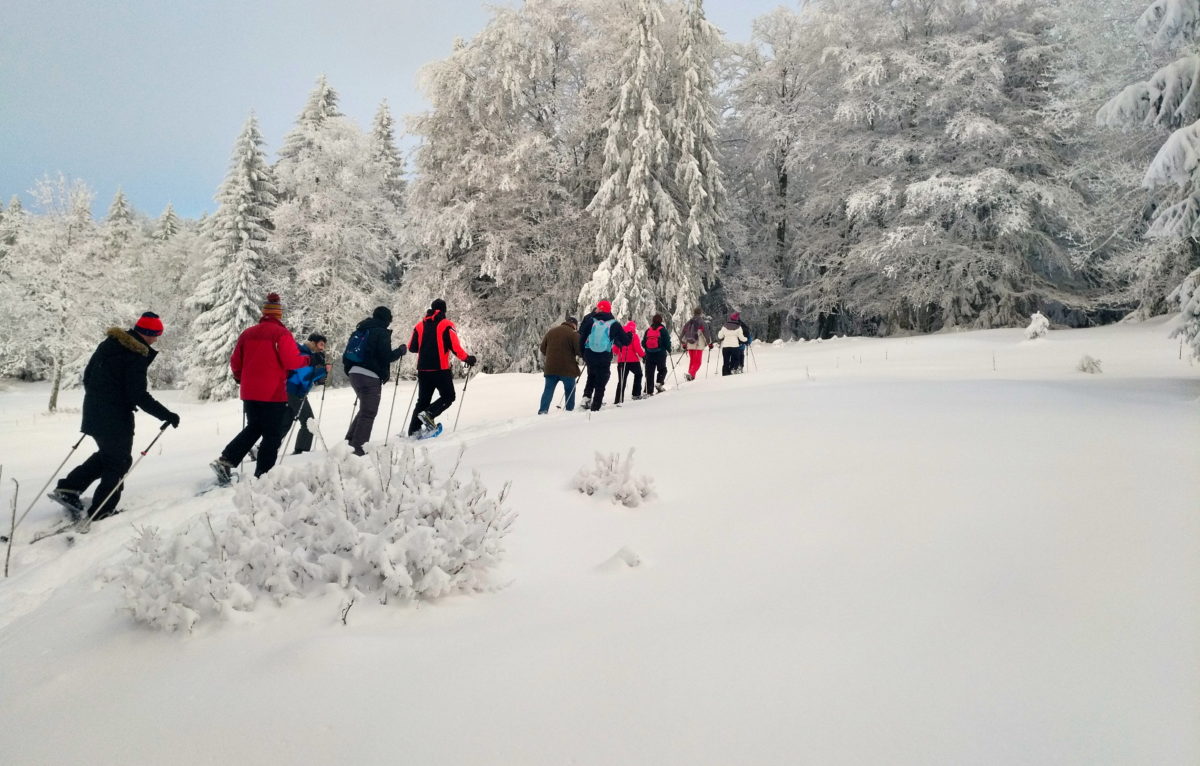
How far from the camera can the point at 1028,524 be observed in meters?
3.41

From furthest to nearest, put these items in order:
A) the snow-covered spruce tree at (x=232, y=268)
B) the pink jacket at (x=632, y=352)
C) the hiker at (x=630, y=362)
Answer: the snow-covered spruce tree at (x=232, y=268) → the pink jacket at (x=632, y=352) → the hiker at (x=630, y=362)

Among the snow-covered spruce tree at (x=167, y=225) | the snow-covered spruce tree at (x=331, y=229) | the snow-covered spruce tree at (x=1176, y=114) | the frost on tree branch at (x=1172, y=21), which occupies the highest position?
the snow-covered spruce tree at (x=167, y=225)

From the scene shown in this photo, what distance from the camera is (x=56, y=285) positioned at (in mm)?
26000

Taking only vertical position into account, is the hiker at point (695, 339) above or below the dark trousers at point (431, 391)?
above

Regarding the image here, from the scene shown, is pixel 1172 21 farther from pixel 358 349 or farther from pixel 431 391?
pixel 358 349

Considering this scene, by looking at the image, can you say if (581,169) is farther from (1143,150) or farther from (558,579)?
(558,579)

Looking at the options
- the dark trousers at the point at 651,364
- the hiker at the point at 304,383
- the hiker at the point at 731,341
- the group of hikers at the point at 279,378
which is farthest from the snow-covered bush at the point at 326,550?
the hiker at the point at 731,341

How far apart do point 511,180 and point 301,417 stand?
13576mm

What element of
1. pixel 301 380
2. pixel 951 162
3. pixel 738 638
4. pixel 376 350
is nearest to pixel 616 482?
pixel 738 638

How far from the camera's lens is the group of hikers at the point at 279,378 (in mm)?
5527

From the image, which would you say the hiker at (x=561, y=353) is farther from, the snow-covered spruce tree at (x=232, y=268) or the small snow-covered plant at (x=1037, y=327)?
the snow-covered spruce tree at (x=232, y=268)

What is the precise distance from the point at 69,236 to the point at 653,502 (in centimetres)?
3334

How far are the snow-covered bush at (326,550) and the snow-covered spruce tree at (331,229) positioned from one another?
22946 millimetres

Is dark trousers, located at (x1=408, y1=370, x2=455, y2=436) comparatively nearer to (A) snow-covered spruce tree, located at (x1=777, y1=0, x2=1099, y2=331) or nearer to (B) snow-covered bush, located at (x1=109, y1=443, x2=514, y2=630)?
(B) snow-covered bush, located at (x1=109, y1=443, x2=514, y2=630)
